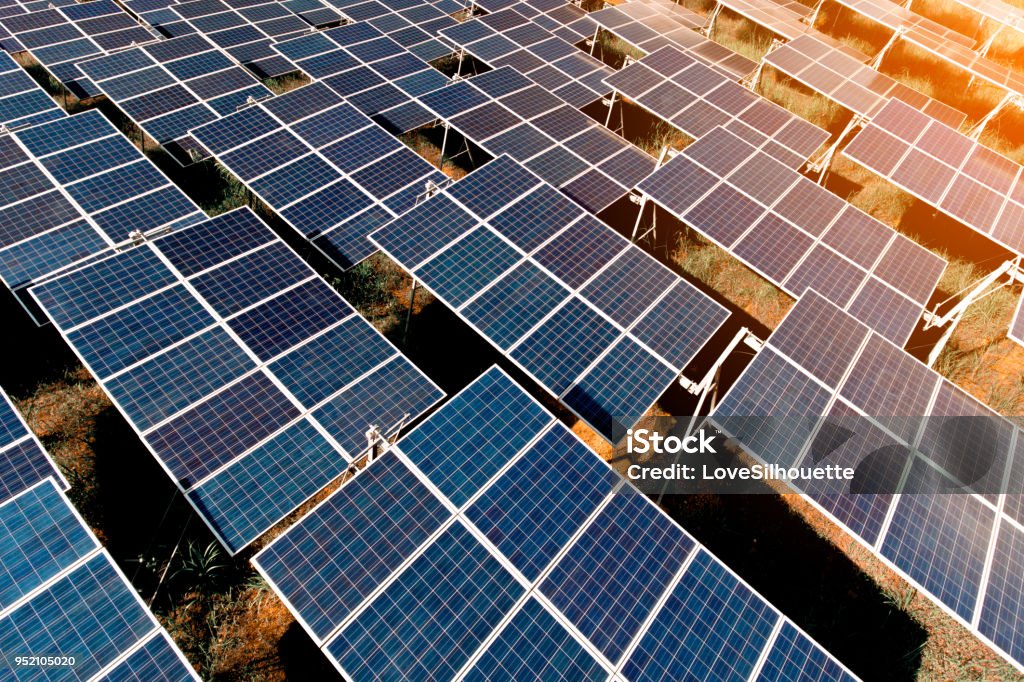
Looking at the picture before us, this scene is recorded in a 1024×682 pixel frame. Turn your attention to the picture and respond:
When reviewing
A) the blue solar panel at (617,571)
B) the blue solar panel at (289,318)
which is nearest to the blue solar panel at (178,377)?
the blue solar panel at (289,318)

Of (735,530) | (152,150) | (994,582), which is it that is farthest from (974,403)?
(152,150)

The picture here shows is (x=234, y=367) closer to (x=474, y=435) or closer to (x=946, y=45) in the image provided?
(x=474, y=435)

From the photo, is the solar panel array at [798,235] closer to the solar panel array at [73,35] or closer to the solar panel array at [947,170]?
the solar panel array at [947,170]

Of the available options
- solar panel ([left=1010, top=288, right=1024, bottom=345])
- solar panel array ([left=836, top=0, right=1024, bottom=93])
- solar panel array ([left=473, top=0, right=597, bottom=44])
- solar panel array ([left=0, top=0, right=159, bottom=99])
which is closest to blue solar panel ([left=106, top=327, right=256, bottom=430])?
solar panel array ([left=0, top=0, right=159, bottom=99])

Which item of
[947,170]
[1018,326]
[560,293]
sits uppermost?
[947,170]

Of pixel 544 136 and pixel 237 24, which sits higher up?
pixel 544 136

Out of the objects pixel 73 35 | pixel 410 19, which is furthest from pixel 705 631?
pixel 73 35

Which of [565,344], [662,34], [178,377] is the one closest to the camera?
[178,377]
